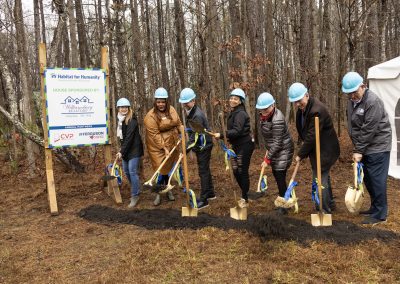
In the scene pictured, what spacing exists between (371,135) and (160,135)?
318 centimetres

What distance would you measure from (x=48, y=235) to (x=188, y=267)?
2336 millimetres

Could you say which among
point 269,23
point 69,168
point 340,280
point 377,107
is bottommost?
point 340,280

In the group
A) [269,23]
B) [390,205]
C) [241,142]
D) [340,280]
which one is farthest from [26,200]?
[269,23]

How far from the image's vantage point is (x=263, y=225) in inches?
173

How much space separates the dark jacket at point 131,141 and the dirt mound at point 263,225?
3.12ft

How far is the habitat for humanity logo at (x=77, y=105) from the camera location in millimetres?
6160

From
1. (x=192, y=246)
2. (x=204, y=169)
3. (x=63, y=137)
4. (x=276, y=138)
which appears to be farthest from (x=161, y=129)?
(x=192, y=246)

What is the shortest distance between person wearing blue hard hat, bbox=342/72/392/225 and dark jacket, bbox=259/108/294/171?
0.87 metres

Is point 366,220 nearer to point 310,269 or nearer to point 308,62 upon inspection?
point 310,269

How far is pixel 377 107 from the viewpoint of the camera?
4.46 m

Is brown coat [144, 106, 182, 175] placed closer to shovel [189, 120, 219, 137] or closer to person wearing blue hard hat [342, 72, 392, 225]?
shovel [189, 120, 219, 137]

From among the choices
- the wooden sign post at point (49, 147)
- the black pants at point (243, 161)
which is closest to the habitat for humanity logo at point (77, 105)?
the wooden sign post at point (49, 147)

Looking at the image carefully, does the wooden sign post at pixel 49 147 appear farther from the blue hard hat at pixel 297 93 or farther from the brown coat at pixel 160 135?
the blue hard hat at pixel 297 93

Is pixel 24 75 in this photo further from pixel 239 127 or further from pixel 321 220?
pixel 321 220
